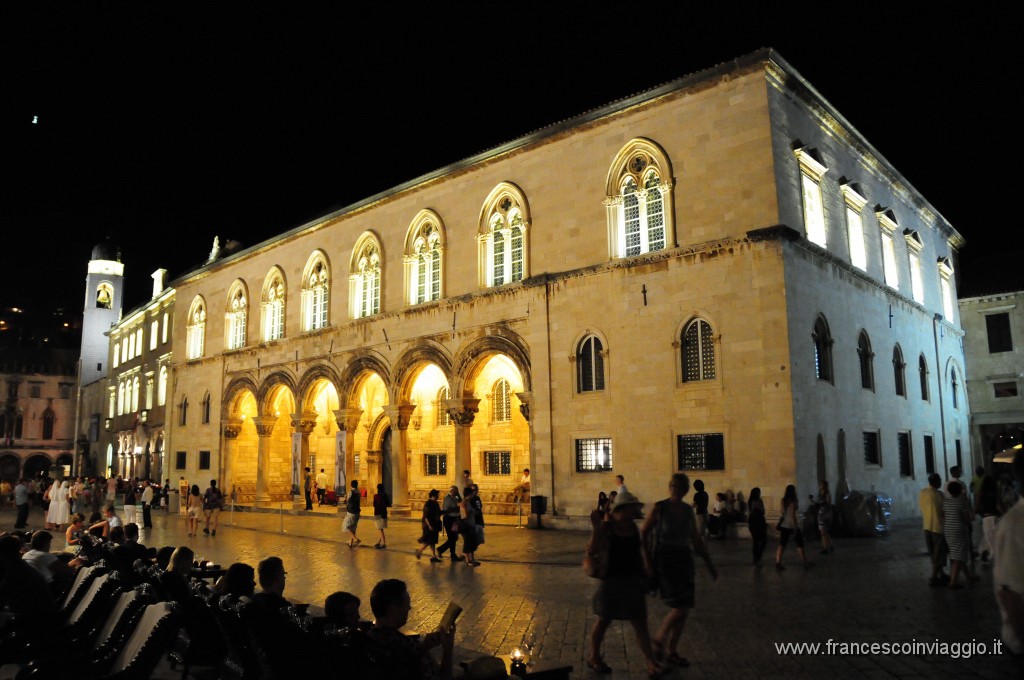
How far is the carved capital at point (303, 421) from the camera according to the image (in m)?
30.1

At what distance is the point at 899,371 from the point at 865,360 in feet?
9.92

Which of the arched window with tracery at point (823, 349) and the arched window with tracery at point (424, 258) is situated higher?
the arched window with tracery at point (424, 258)

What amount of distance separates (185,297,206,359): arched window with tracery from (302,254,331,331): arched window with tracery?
967cm

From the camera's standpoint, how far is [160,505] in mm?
36531

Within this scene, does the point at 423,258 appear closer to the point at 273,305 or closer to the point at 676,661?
the point at 273,305

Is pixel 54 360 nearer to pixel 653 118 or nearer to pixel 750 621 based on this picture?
pixel 653 118

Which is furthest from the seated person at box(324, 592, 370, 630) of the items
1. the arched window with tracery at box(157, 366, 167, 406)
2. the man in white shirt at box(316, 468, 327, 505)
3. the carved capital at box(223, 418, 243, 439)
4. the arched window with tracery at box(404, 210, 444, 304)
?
the arched window with tracery at box(157, 366, 167, 406)

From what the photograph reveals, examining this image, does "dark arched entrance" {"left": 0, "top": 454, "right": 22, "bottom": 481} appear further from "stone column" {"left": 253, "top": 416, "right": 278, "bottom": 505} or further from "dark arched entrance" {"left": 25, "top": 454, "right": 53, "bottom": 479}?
"stone column" {"left": 253, "top": 416, "right": 278, "bottom": 505}

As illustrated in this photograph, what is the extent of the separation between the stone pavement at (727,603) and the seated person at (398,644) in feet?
9.45

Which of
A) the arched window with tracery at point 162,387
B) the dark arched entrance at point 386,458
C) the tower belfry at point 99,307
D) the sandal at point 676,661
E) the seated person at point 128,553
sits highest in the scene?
the tower belfry at point 99,307

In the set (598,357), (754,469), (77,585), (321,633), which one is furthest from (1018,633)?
(598,357)

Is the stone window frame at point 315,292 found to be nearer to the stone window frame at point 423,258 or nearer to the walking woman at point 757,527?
the stone window frame at point 423,258

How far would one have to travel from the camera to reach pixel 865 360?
21922mm

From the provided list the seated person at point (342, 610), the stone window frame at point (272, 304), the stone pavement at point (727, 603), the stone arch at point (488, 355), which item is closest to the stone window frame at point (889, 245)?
the stone pavement at point (727, 603)
